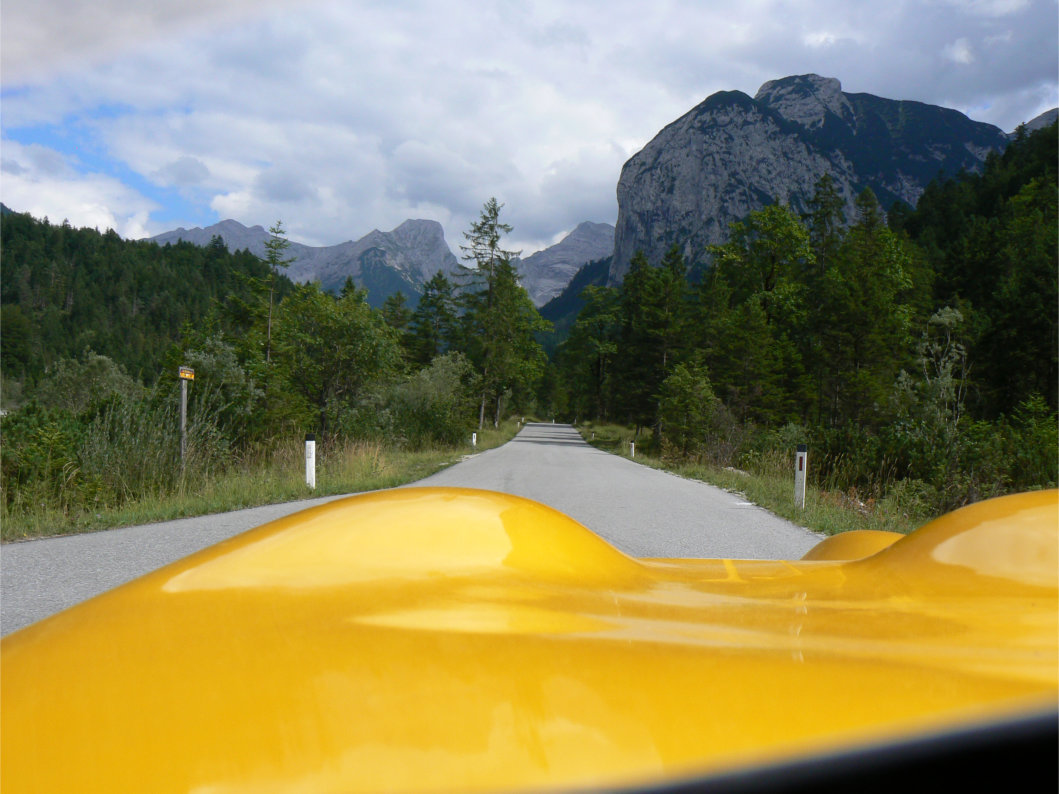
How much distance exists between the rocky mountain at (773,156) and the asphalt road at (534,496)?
127035mm

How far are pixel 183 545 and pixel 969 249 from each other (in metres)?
48.0

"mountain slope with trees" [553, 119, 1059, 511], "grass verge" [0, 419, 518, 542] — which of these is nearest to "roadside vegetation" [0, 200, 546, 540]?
"grass verge" [0, 419, 518, 542]

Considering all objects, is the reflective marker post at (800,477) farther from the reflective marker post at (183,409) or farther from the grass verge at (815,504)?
the reflective marker post at (183,409)

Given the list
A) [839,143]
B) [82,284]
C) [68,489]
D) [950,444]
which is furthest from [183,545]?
[839,143]

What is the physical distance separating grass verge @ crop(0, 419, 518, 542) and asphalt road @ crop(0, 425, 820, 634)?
1.12ft

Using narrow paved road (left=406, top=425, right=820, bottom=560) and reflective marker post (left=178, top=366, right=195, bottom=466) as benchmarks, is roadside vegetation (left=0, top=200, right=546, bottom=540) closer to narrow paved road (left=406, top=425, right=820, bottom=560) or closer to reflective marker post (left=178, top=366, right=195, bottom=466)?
reflective marker post (left=178, top=366, right=195, bottom=466)

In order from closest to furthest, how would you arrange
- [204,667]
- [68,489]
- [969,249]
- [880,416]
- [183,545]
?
1. [204,667]
2. [183,545]
3. [68,489]
4. [880,416]
5. [969,249]

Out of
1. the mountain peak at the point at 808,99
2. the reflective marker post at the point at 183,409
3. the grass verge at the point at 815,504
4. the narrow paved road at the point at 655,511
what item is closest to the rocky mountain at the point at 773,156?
the mountain peak at the point at 808,99

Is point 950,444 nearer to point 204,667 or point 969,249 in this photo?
point 204,667

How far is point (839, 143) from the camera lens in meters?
162

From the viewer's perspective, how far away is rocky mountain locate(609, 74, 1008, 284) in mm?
141500

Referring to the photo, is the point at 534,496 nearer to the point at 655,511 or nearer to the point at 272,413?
the point at 655,511

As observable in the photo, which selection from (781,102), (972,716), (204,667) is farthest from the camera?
(781,102)

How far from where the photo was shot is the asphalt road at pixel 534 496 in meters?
4.19
